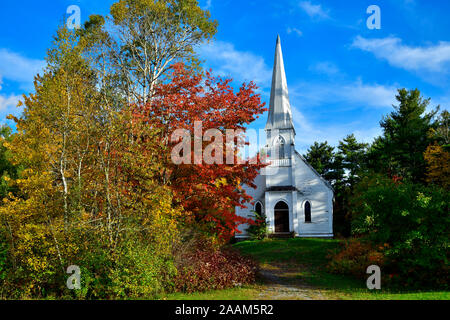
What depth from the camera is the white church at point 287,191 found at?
88.3 feet

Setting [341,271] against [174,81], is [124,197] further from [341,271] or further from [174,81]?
[341,271]

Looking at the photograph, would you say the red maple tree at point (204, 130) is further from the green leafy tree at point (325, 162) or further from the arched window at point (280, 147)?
the green leafy tree at point (325, 162)

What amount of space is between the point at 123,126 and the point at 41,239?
12.7 feet

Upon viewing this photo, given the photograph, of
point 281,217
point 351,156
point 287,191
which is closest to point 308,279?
point 281,217

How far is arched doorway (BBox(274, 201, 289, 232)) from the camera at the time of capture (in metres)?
27.0

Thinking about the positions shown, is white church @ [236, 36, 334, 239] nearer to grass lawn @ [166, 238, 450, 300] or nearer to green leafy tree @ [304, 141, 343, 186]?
grass lawn @ [166, 238, 450, 300]

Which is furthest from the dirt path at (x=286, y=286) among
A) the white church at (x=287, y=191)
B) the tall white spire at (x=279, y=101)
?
the tall white spire at (x=279, y=101)

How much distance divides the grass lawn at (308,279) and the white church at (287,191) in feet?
18.4

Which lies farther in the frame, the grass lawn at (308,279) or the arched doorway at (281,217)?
the arched doorway at (281,217)

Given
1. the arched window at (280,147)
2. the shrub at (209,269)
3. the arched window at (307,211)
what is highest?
the arched window at (280,147)

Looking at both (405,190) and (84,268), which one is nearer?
(84,268)

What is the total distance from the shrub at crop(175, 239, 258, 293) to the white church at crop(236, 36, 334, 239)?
636 inches

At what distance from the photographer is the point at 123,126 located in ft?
29.1

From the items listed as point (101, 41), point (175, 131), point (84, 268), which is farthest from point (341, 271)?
point (101, 41)
